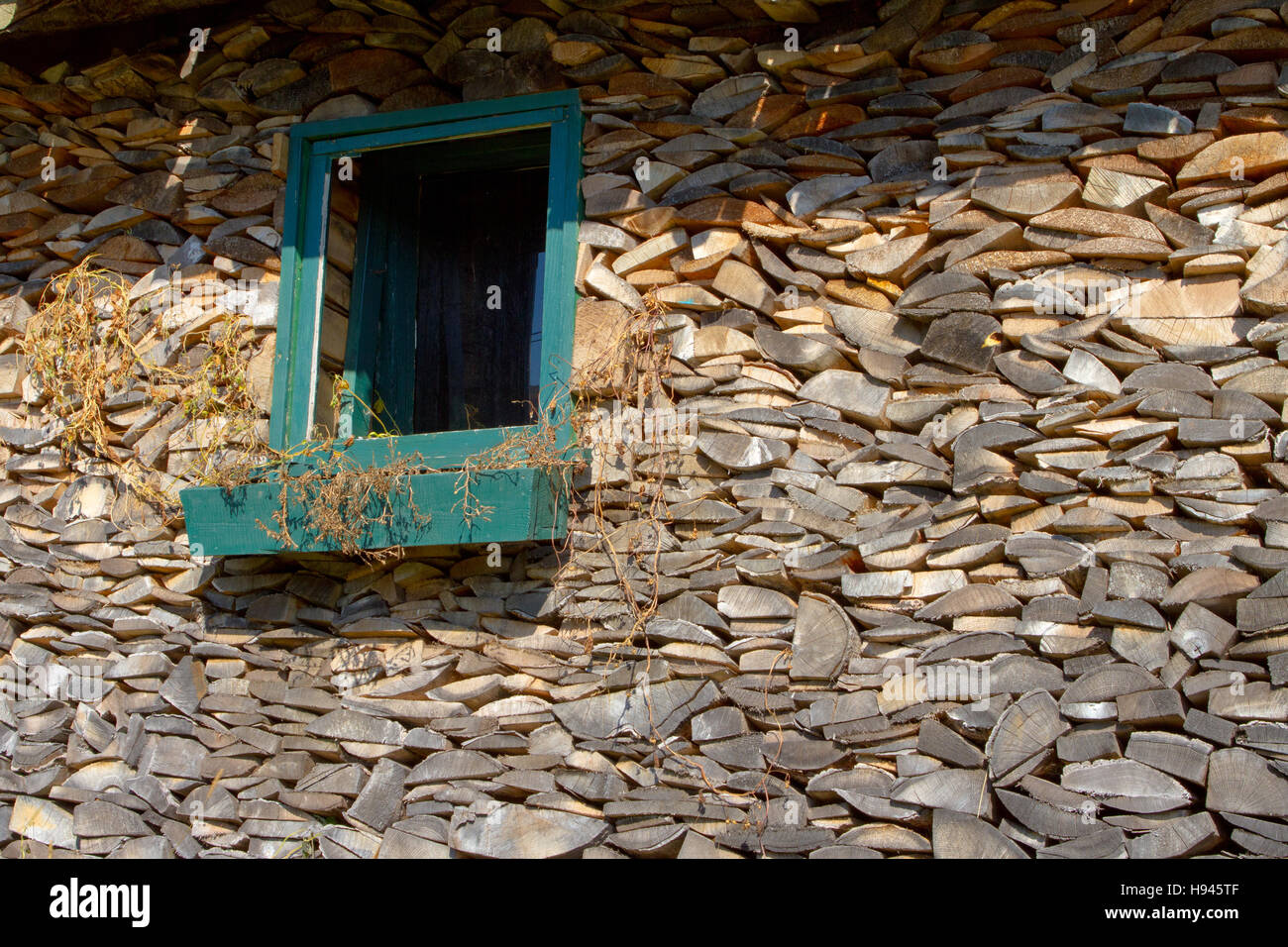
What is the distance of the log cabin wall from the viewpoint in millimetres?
3461

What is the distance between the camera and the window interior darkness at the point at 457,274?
4.73 meters

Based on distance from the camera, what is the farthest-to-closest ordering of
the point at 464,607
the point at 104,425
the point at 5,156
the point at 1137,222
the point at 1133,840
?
the point at 5,156, the point at 104,425, the point at 464,607, the point at 1137,222, the point at 1133,840

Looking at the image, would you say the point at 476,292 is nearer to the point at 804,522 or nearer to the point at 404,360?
the point at 404,360

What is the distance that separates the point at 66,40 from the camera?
16.6 feet

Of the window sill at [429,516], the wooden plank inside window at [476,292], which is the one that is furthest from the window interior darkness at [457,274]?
the window sill at [429,516]

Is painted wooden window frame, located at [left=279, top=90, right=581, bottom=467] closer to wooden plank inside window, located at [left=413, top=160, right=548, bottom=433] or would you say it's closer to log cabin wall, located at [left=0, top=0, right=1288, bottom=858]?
log cabin wall, located at [left=0, top=0, right=1288, bottom=858]

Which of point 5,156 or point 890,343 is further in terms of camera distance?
point 5,156

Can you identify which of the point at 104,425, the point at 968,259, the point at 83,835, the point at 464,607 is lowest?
the point at 83,835

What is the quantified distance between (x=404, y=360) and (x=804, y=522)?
1770mm

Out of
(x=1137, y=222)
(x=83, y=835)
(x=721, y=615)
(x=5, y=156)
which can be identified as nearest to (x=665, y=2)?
(x=1137, y=222)

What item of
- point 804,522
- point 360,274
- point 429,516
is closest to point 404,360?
point 360,274

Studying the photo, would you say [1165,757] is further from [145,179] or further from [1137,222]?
[145,179]

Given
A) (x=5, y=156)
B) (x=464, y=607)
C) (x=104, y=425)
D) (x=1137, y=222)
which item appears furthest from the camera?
(x=5, y=156)

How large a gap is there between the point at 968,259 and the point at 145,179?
3.08m
